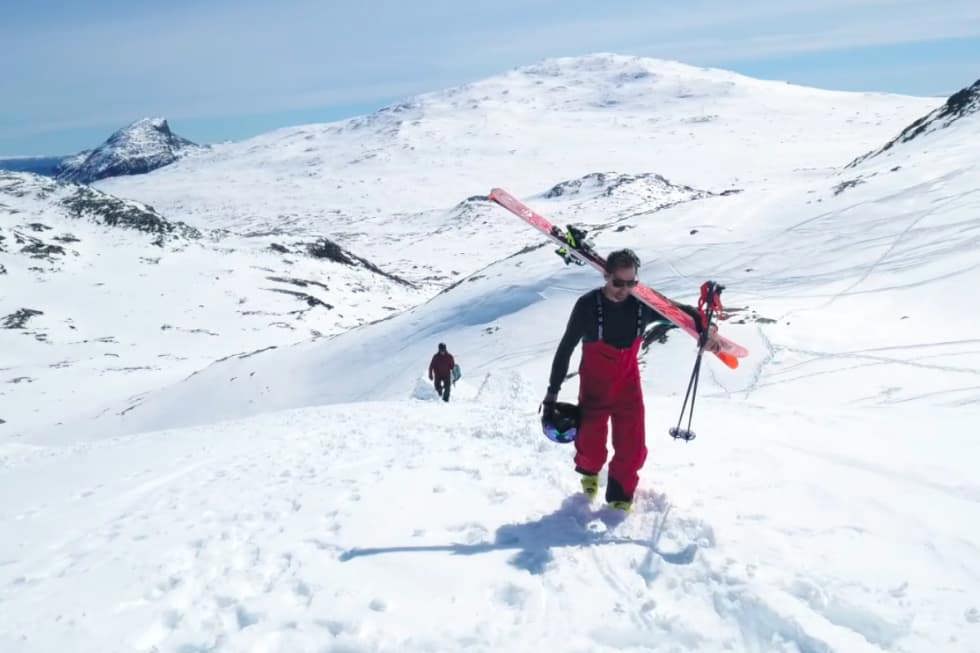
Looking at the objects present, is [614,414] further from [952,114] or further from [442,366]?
[952,114]

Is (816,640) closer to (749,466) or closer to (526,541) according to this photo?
(526,541)

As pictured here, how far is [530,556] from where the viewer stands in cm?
511

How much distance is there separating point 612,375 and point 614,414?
36 centimetres

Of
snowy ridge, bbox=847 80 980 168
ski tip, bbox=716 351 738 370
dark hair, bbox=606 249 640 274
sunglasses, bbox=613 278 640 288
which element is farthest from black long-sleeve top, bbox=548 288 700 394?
snowy ridge, bbox=847 80 980 168

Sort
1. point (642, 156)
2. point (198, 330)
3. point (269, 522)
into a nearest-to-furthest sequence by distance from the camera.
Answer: point (269, 522)
point (198, 330)
point (642, 156)

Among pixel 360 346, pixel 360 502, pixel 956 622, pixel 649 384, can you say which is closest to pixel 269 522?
pixel 360 502

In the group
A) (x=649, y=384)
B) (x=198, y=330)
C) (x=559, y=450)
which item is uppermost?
(x=559, y=450)

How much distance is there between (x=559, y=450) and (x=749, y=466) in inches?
90.7

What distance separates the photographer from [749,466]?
6730 mm

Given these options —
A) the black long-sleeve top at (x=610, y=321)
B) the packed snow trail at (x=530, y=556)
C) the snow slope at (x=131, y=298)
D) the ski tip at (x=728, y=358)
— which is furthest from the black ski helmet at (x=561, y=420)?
the snow slope at (x=131, y=298)

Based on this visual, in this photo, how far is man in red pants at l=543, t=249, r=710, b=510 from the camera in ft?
19.0

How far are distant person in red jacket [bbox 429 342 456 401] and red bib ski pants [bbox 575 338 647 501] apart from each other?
11.9m

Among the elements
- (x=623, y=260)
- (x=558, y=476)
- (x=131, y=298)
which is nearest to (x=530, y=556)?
(x=558, y=476)

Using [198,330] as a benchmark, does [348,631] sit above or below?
above
